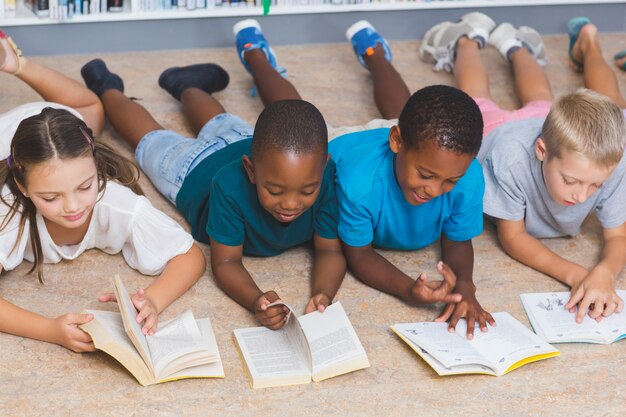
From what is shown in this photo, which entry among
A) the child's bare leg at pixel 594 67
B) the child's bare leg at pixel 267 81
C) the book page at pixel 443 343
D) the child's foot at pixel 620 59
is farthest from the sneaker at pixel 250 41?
the child's foot at pixel 620 59

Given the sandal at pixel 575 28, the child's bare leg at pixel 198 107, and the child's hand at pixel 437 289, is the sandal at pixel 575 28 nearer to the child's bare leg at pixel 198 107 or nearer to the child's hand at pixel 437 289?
the child's bare leg at pixel 198 107

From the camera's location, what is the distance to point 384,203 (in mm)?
2205

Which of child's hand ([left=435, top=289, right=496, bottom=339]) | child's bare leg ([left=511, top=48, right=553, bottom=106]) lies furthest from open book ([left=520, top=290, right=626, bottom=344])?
child's bare leg ([left=511, top=48, right=553, bottom=106])

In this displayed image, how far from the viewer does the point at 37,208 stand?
208 centimetres

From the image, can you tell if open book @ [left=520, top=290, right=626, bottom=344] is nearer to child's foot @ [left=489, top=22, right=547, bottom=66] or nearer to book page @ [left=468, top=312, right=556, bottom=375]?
book page @ [left=468, top=312, right=556, bottom=375]

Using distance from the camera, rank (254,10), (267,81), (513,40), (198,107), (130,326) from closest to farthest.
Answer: (130,326) < (198,107) < (267,81) < (513,40) < (254,10)

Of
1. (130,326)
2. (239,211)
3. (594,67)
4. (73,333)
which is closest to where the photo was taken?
(130,326)

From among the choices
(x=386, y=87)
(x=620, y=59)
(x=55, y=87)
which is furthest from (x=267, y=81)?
(x=620, y=59)

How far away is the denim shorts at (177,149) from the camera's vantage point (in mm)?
2488

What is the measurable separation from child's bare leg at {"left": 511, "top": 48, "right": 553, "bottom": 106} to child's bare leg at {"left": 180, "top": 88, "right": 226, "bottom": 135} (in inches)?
41.9

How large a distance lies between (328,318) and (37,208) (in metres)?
0.72

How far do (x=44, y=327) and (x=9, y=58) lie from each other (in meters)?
0.96

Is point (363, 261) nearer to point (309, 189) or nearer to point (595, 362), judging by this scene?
point (309, 189)

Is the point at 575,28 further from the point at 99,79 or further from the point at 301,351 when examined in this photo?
the point at 301,351
